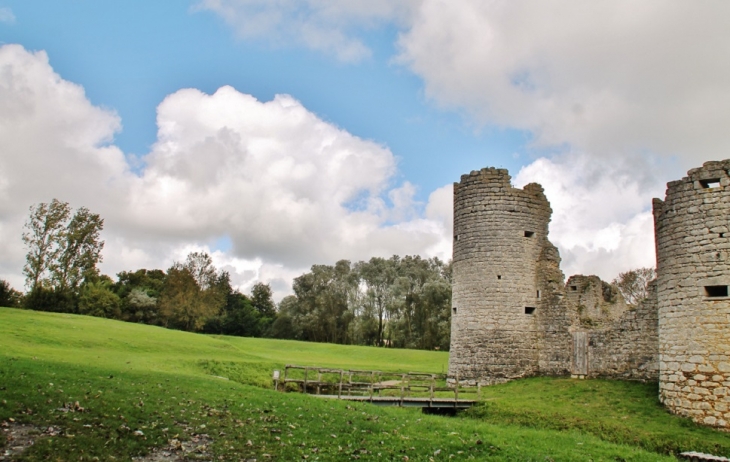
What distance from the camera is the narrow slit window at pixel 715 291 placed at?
1783cm

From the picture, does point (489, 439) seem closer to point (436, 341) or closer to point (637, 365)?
point (637, 365)

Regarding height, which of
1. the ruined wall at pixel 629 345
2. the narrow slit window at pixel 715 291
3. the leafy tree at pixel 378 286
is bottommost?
the ruined wall at pixel 629 345

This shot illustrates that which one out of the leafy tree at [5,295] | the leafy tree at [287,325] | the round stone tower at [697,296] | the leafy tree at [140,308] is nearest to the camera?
the round stone tower at [697,296]

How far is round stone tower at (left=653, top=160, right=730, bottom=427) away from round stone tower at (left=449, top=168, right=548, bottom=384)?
8665 millimetres

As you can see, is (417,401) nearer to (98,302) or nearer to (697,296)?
(697,296)

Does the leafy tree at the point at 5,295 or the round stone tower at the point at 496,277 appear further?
the leafy tree at the point at 5,295

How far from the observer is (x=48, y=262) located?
57.0 meters

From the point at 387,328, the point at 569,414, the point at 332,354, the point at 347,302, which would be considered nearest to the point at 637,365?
the point at 569,414

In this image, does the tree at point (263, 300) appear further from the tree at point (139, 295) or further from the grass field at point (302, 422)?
the grass field at point (302, 422)

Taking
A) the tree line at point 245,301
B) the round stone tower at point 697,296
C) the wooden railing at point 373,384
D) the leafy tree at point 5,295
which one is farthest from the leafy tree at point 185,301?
the round stone tower at point 697,296

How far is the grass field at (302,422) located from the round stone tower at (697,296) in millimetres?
948

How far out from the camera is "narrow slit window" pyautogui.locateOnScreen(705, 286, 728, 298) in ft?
58.5

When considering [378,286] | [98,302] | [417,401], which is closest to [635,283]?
[378,286]

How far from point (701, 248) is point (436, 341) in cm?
4924
